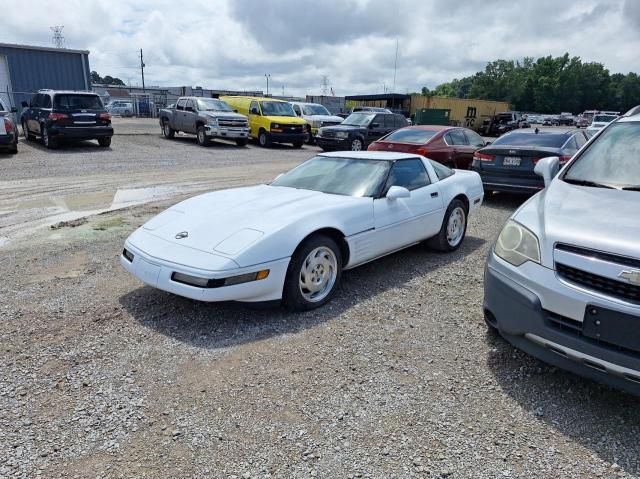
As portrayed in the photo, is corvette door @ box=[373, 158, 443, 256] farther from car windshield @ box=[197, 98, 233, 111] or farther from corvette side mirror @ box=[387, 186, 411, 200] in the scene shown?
car windshield @ box=[197, 98, 233, 111]

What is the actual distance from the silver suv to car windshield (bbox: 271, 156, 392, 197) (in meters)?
1.71

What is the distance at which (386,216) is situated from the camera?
4.57 metres

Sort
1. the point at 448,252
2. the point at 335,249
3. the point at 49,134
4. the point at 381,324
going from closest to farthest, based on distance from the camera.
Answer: the point at 381,324, the point at 335,249, the point at 448,252, the point at 49,134

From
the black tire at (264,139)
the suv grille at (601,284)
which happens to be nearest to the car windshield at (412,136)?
the suv grille at (601,284)

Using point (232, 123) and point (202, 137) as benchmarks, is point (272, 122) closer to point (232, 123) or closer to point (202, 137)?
point (232, 123)

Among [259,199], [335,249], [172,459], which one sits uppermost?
[259,199]

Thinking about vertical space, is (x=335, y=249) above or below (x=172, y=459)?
above

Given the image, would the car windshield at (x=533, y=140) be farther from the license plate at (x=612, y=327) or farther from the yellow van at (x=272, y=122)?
the yellow van at (x=272, y=122)

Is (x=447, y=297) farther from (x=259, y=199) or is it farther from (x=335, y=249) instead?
(x=259, y=199)

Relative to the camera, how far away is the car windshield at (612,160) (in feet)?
11.6

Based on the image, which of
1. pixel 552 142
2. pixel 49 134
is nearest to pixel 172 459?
pixel 552 142

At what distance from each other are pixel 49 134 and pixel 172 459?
15.2m

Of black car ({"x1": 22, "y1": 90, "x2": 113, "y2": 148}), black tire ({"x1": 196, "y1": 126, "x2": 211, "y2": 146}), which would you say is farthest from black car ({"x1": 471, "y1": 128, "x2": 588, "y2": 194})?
black car ({"x1": 22, "y1": 90, "x2": 113, "y2": 148})

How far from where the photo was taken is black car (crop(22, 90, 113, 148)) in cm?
1447
